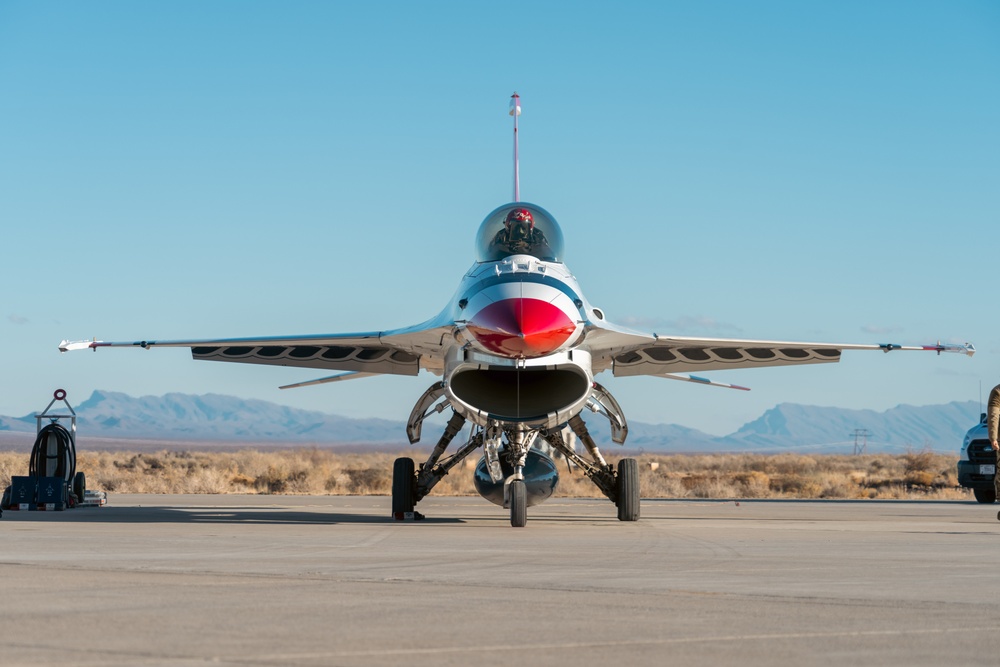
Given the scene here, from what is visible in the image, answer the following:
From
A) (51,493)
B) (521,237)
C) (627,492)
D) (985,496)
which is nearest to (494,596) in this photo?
(521,237)

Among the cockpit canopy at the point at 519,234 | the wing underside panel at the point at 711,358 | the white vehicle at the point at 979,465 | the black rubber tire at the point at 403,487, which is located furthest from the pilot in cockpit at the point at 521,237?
the white vehicle at the point at 979,465

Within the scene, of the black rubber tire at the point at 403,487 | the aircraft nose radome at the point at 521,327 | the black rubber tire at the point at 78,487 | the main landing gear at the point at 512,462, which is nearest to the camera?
the aircraft nose radome at the point at 521,327

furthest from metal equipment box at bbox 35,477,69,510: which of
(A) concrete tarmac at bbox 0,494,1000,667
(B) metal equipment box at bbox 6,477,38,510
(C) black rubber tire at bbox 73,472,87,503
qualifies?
(A) concrete tarmac at bbox 0,494,1000,667

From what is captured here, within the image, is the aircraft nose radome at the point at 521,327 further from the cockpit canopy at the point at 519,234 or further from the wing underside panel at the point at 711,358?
the wing underside panel at the point at 711,358

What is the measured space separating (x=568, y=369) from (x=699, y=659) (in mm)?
10320

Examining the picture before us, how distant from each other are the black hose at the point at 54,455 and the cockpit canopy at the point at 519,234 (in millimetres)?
8771

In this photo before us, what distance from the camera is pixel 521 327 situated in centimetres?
1474

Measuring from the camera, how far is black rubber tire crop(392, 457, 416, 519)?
18297 mm

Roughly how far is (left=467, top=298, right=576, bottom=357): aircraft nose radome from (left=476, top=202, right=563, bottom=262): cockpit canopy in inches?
79.4

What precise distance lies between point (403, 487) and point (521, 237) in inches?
158

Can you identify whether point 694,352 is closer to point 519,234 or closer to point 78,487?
point 519,234

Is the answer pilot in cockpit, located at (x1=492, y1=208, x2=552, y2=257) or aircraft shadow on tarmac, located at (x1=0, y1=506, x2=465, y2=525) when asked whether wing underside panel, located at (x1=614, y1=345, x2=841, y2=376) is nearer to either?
pilot in cockpit, located at (x1=492, y1=208, x2=552, y2=257)

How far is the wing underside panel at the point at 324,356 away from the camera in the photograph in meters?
19.1

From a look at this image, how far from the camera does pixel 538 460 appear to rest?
1758cm
